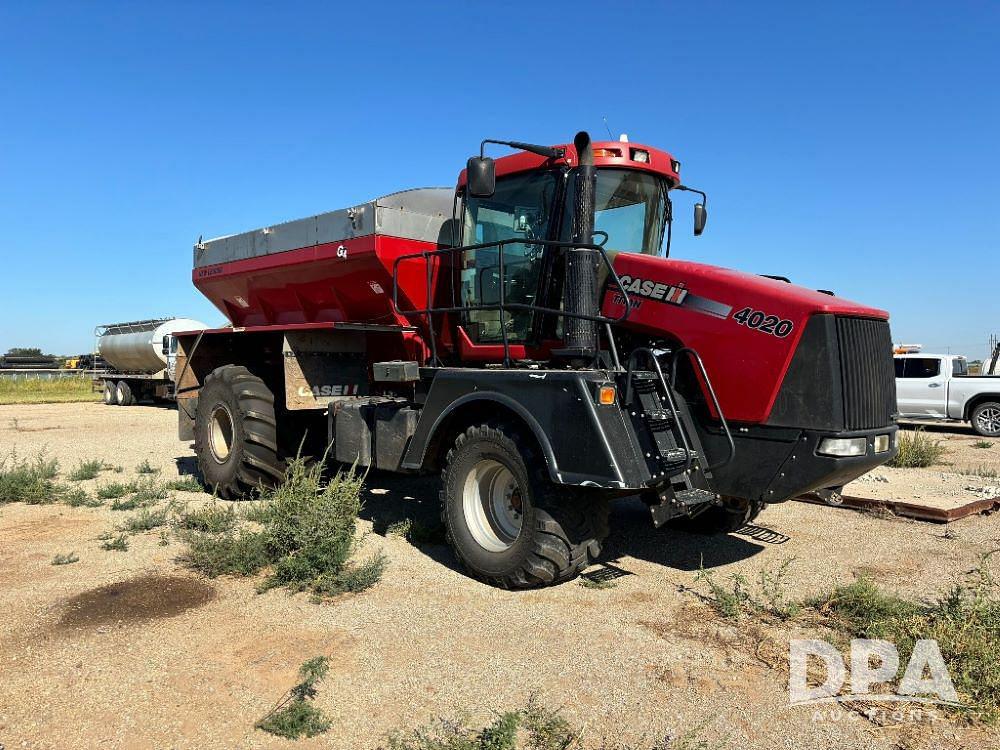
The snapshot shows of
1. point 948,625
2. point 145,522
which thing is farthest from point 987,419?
point 145,522

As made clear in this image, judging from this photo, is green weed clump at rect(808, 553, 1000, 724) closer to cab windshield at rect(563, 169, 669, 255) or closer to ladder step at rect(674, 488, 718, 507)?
ladder step at rect(674, 488, 718, 507)

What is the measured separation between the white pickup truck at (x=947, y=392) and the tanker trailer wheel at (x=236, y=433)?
12.6 metres

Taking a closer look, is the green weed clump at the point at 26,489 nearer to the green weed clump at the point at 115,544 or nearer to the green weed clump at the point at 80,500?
the green weed clump at the point at 80,500

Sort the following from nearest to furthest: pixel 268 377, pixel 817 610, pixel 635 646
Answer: pixel 635 646
pixel 817 610
pixel 268 377

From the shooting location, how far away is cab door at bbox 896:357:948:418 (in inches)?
603

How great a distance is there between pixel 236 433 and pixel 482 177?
4061 mm

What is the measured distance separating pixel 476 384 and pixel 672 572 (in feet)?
6.64

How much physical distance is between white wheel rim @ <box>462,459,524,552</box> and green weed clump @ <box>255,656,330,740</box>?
1.93 metres

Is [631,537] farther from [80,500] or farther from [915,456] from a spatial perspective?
[915,456]

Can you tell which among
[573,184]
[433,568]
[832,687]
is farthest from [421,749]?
[573,184]

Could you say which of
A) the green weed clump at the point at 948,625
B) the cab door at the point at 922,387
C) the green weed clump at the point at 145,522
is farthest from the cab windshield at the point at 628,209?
the cab door at the point at 922,387

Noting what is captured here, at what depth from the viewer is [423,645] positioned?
13.1 ft

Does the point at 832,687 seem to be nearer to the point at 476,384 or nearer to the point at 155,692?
the point at 476,384

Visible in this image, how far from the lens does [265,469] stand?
23.9 ft
